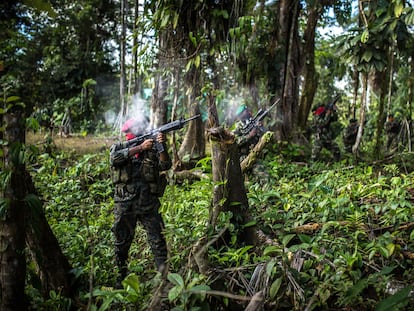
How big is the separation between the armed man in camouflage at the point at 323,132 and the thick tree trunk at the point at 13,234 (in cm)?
703

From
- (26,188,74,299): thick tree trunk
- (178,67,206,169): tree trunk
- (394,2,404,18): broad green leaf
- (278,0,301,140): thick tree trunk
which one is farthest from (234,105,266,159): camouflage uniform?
(26,188,74,299): thick tree trunk

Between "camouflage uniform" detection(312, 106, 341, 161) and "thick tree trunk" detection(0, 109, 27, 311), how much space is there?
6.96m

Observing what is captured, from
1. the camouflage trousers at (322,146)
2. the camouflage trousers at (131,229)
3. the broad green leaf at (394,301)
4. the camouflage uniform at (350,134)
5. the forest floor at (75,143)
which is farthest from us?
the camouflage uniform at (350,134)

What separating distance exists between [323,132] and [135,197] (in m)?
6.29

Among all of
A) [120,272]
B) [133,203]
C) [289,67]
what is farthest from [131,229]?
[289,67]

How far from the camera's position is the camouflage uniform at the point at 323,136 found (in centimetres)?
859

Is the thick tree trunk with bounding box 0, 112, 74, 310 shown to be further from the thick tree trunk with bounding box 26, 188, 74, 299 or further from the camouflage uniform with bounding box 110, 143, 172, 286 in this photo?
the camouflage uniform with bounding box 110, 143, 172, 286

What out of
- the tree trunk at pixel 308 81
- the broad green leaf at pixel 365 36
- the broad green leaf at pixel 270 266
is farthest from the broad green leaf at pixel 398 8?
the broad green leaf at pixel 270 266

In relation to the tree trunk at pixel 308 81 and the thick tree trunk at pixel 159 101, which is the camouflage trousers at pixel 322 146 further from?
the thick tree trunk at pixel 159 101

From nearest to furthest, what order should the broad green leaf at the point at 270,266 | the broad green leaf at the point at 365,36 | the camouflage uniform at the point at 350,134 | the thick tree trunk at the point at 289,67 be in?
the broad green leaf at the point at 270,266 → the broad green leaf at the point at 365,36 → the thick tree trunk at the point at 289,67 → the camouflage uniform at the point at 350,134

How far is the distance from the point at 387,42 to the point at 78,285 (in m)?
6.21

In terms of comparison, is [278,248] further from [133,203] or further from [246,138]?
[246,138]

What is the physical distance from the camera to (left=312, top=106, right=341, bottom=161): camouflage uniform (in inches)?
338

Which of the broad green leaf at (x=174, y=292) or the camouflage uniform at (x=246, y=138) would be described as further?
the camouflage uniform at (x=246, y=138)
